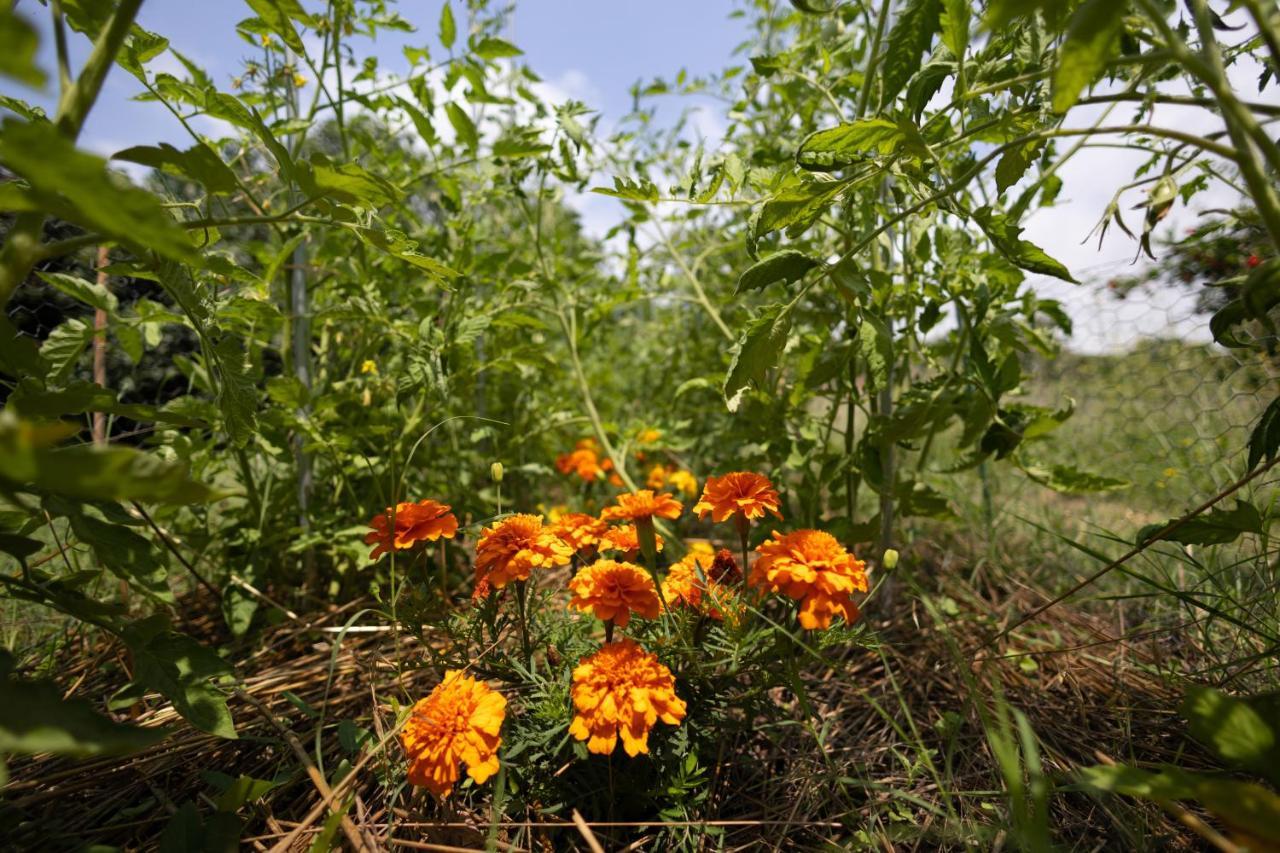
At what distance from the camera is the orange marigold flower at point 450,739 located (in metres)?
0.76

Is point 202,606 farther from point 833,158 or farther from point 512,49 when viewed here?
point 833,158

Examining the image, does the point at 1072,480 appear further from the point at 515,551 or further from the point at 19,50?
the point at 19,50

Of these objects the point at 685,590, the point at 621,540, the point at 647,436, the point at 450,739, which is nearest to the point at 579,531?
the point at 621,540

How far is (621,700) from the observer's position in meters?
0.78

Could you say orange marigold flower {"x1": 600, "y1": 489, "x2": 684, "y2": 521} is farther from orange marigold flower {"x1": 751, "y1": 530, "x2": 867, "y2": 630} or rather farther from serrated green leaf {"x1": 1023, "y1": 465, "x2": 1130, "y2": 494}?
serrated green leaf {"x1": 1023, "y1": 465, "x2": 1130, "y2": 494}

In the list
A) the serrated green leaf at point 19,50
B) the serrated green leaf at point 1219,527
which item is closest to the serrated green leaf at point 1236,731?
the serrated green leaf at point 1219,527

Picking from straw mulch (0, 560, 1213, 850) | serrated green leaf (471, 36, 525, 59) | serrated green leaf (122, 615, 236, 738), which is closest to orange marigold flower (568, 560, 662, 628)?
straw mulch (0, 560, 1213, 850)

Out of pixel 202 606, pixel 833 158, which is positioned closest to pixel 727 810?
pixel 833 158

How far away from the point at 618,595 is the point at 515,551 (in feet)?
0.55

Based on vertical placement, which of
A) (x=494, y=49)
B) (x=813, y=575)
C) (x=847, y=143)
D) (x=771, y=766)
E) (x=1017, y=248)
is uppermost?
(x=494, y=49)

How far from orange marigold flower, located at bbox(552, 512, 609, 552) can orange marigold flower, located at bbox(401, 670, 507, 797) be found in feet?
0.89

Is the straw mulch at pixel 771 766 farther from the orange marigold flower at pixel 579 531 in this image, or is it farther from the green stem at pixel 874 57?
the green stem at pixel 874 57

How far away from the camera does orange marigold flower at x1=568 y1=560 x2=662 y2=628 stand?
859 millimetres

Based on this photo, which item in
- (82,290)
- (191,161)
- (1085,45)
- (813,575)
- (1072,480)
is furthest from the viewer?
(1072,480)
